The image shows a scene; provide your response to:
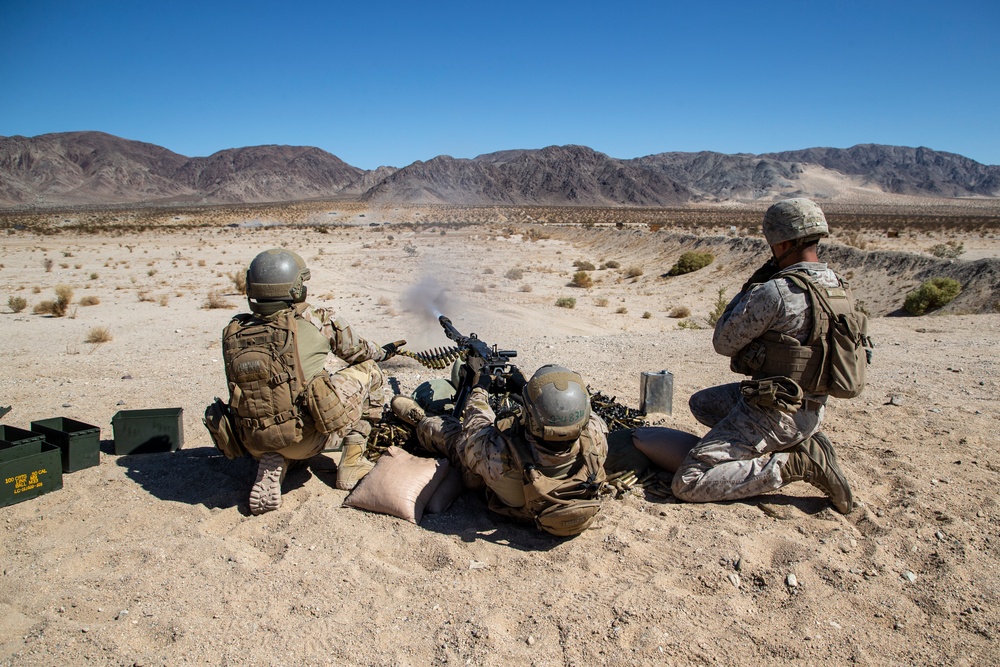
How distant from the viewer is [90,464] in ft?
15.3

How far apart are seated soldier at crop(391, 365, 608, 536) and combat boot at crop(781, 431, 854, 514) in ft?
3.97

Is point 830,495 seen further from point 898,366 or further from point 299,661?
point 898,366

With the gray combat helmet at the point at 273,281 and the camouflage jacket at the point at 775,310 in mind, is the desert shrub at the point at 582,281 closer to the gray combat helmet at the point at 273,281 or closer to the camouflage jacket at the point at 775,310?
the camouflage jacket at the point at 775,310

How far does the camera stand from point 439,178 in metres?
126

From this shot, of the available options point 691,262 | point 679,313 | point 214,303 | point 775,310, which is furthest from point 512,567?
point 691,262

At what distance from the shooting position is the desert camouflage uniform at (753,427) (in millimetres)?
3803

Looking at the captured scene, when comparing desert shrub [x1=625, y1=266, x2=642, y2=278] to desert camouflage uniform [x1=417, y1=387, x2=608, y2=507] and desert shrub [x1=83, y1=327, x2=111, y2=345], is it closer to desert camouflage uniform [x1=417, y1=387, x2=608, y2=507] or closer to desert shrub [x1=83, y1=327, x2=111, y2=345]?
desert shrub [x1=83, y1=327, x2=111, y2=345]

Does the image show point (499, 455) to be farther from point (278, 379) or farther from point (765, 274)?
point (765, 274)

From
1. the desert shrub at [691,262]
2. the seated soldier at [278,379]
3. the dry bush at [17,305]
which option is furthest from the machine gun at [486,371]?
the desert shrub at [691,262]

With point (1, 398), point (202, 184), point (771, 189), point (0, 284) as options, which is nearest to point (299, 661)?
point (1, 398)

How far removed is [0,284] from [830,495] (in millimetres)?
21190

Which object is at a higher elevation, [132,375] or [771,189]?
[771,189]

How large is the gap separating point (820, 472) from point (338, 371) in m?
3.32

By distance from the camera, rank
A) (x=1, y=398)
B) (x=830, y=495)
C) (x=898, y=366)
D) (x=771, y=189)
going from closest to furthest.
Answer: (x=830, y=495), (x=1, y=398), (x=898, y=366), (x=771, y=189)
